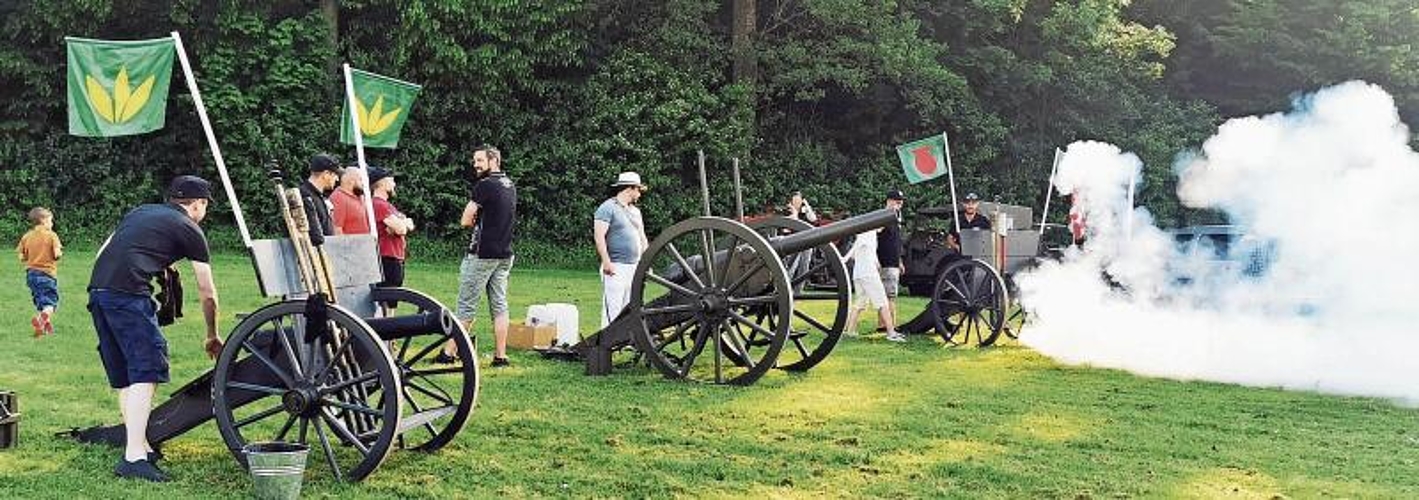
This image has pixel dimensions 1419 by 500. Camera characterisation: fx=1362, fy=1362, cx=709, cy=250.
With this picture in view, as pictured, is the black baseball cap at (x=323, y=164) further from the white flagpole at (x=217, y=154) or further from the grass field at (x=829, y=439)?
the grass field at (x=829, y=439)

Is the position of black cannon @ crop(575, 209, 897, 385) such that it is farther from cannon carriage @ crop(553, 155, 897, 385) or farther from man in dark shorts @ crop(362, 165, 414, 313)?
man in dark shorts @ crop(362, 165, 414, 313)

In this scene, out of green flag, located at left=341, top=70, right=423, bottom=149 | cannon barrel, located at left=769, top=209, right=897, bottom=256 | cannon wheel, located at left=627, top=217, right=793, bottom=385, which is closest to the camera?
cannon wheel, located at left=627, top=217, right=793, bottom=385

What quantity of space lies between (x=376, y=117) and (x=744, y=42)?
16084mm

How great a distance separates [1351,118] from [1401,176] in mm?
812

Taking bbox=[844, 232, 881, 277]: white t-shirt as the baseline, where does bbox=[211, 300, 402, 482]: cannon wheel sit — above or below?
below

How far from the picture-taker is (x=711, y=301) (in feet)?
30.0

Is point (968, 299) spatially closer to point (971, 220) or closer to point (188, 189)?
point (971, 220)

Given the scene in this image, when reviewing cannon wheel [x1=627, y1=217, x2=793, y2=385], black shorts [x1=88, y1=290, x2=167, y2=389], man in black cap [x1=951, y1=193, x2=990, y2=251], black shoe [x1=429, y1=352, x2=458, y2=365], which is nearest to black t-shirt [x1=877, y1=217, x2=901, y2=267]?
man in black cap [x1=951, y1=193, x2=990, y2=251]

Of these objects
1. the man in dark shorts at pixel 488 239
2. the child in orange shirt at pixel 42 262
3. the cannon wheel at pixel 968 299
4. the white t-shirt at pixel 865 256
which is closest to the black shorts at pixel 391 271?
the man in dark shorts at pixel 488 239

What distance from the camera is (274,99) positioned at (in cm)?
2383

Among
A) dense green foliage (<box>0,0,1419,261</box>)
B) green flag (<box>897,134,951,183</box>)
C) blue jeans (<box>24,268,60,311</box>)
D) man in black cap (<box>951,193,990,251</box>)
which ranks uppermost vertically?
dense green foliage (<box>0,0,1419,261</box>)

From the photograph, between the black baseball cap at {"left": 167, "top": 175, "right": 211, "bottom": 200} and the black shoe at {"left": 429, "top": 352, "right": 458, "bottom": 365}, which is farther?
the black shoe at {"left": 429, "top": 352, "right": 458, "bottom": 365}

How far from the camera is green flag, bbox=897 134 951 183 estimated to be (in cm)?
1727

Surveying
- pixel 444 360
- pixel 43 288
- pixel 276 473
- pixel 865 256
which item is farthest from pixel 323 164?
pixel 865 256
